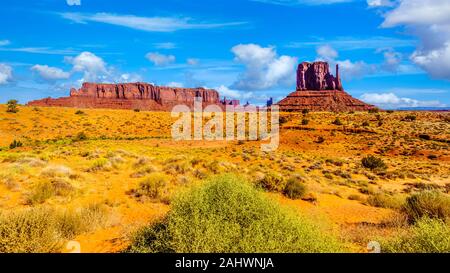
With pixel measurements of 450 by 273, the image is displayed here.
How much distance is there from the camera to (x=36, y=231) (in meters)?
6.62

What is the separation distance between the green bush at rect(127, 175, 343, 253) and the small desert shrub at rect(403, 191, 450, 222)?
5580 mm

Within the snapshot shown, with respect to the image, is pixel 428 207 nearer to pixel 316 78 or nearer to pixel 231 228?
pixel 231 228

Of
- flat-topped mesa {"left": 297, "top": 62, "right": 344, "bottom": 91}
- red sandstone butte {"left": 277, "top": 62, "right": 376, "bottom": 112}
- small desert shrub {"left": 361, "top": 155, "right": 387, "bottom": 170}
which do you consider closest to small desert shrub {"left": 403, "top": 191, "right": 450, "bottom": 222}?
small desert shrub {"left": 361, "top": 155, "right": 387, "bottom": 170}

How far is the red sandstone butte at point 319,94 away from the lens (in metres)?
125

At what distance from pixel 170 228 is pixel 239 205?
4.58ft

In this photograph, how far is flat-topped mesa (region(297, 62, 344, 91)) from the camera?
157 meters

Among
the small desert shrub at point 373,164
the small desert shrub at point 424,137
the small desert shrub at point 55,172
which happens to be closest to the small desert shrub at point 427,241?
the small desert shrub at point 55,172

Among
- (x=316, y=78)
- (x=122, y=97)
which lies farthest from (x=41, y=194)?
(x=122, y=97)

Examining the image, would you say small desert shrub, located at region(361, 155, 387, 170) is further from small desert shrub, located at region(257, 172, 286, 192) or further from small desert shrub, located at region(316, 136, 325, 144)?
small desert shrub, located at region(257, 172, 286, 192)

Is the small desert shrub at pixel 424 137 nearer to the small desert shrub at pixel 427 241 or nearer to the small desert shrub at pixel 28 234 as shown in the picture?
the small desert shrub at pixel 427 241

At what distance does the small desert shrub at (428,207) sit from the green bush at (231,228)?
558 cm

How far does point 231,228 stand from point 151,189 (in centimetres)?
850
